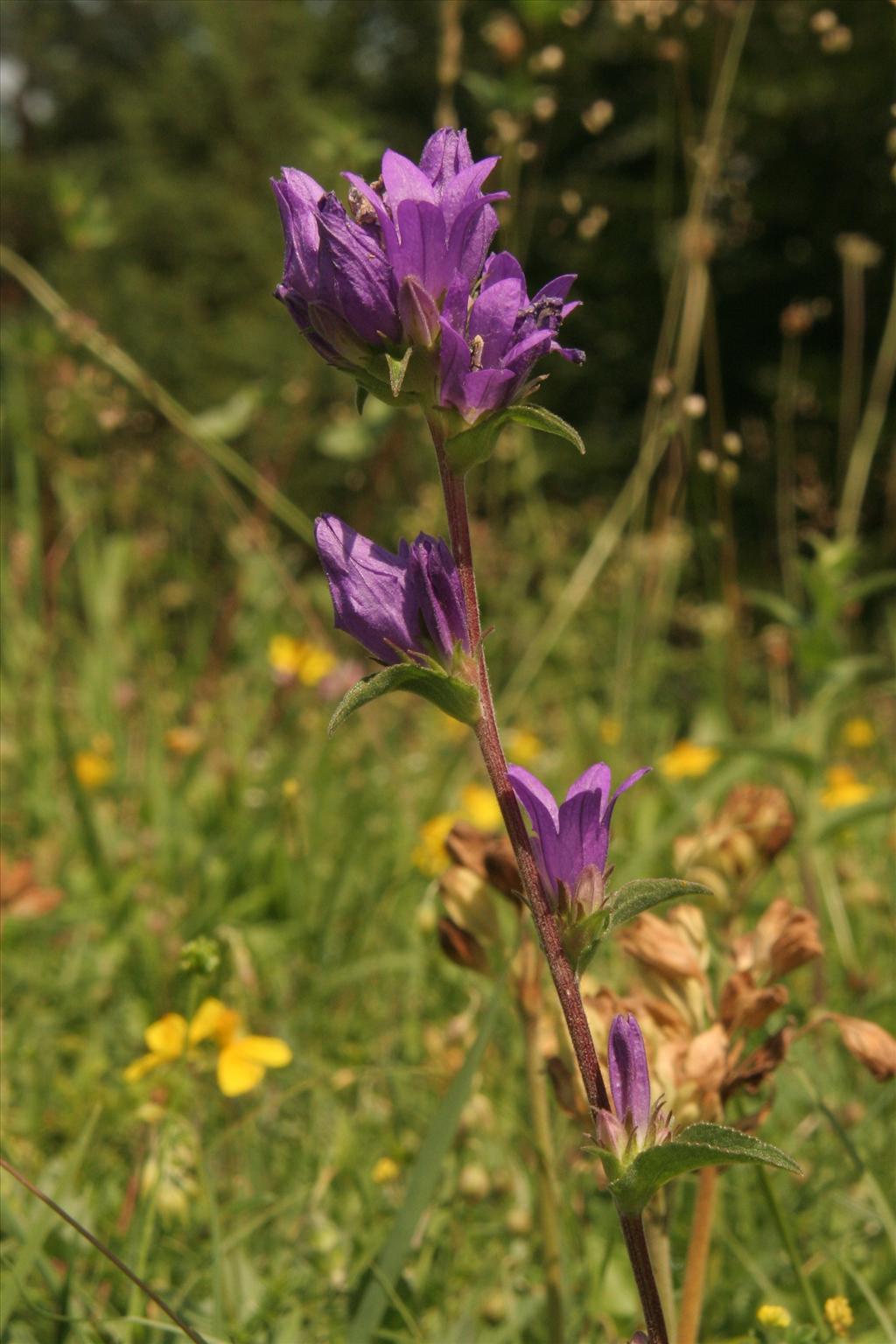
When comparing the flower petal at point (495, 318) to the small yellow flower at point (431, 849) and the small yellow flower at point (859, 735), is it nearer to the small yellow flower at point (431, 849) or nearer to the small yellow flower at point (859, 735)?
the small yellow flower at point (431, 849)

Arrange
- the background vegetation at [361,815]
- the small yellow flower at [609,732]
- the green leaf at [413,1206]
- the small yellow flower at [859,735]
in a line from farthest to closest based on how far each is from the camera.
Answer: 1. the small yellow flower at [859,735]
2. the small yellow flower at [609,732]
3. the background vegetation at [361,815]
4. the green leaf at [413,1206]

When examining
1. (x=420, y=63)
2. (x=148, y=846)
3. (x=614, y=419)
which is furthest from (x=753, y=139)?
(x=148, y=846)

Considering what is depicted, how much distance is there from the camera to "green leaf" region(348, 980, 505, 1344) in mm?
991

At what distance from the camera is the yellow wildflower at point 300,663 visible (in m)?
2.78

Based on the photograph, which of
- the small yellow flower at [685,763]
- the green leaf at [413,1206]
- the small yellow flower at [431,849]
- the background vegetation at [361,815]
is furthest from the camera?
the small yellow flower at [685,763]

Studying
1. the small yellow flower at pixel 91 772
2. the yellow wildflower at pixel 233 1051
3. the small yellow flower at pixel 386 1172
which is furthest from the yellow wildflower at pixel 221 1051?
the small yellow flower at pixel 91 772

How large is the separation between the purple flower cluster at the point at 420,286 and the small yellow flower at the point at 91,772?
167cm

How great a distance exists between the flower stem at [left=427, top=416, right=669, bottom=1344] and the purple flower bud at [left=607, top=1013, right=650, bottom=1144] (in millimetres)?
11

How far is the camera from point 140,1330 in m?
1.13

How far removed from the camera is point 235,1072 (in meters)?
1.34

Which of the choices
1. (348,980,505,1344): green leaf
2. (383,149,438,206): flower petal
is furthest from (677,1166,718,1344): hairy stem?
(383,149,438,206): flower petal

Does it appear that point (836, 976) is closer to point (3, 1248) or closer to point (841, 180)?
point (3, 1248)

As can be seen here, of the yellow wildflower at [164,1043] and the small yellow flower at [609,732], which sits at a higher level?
→ the small yellow flower at [609,732]

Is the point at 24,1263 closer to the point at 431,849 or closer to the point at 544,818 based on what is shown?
the point at 544,818
